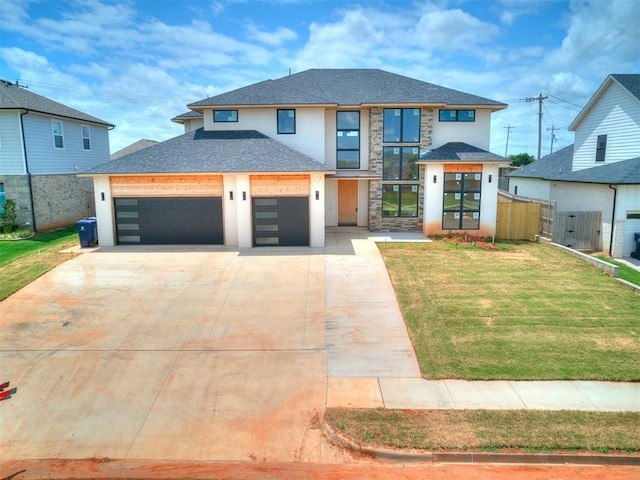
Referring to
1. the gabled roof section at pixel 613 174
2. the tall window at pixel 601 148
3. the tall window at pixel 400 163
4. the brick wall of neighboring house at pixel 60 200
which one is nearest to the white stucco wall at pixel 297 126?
the tall window at pixel 400 163

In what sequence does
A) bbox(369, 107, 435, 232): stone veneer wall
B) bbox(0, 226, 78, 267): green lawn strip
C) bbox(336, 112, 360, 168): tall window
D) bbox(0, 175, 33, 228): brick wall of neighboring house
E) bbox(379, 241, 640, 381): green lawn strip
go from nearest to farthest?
bbox(379, 241, 640, 381): green lawn strip
bbox(0, 226, 78, 267): green lawn strip
bbox(0, 175, 33, 228): brick wall of neighboring house
bbox(369, 107, 435, 232): stone veneer wall
bbox(336, 112, 360, 168): tall window

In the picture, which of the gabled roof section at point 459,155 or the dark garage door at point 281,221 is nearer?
the dark garage door at point 281,221

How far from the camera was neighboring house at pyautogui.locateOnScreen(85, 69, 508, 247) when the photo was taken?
59.3ft

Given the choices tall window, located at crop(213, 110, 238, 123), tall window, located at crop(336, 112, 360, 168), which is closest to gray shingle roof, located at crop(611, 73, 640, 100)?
tall window, located at crop(336, 112, 360, 168)

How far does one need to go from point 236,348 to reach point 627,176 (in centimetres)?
1638

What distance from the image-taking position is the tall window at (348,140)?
21906 mm

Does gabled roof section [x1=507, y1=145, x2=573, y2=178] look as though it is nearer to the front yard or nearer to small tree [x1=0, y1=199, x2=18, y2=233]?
the front yard

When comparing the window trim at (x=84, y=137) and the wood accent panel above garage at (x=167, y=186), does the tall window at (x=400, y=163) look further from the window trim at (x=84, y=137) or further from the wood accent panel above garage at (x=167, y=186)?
the window trim at (x=84, y=137)

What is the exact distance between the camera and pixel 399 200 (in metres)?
21.8

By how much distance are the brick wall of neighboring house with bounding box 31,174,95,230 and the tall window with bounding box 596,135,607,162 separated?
26.0 meters

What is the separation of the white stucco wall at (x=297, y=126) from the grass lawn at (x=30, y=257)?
8.51 m

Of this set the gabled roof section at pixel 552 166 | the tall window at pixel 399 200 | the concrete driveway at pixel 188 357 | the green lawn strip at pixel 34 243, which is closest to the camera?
the concrete driveway at pixel 188 357

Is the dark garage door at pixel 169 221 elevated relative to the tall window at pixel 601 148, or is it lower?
lower

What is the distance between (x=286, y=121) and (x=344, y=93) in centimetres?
321
